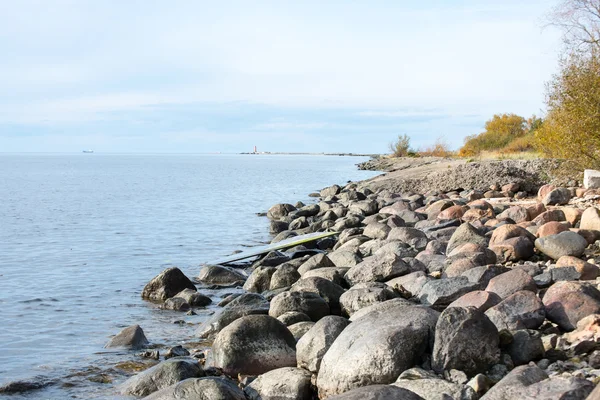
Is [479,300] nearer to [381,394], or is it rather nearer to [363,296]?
[363,296]

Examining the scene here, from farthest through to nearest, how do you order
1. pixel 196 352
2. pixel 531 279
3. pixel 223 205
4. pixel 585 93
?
pixel 223 205, pixel 585 93, pixel 196 352, pixel 531 279

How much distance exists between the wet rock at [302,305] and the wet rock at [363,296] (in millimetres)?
268

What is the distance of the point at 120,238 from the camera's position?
20406mm

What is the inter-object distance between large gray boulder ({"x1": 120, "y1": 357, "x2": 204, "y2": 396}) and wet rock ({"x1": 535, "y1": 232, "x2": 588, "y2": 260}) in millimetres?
5250

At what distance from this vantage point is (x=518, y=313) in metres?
6.10

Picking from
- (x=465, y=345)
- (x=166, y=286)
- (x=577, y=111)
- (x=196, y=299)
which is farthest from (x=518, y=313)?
(x=577, y=111)

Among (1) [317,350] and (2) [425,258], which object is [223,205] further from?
(1) [317,350]

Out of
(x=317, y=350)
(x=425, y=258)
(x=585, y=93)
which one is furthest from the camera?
(x=585, y=93)

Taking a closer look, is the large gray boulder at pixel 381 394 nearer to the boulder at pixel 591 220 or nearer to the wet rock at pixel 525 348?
the wet rock at pixel 525 348

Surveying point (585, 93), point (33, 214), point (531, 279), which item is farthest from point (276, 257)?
point (33, 214)

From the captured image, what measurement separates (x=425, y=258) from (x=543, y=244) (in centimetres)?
166

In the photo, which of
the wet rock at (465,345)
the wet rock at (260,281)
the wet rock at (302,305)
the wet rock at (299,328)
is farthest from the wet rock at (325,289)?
the wet rock at (465,345)

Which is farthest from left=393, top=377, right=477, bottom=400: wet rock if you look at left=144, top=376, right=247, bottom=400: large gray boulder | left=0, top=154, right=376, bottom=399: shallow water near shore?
left=0, top=154, right=376, bottom=399: shallow water near shore

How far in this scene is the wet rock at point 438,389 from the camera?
187 inches
